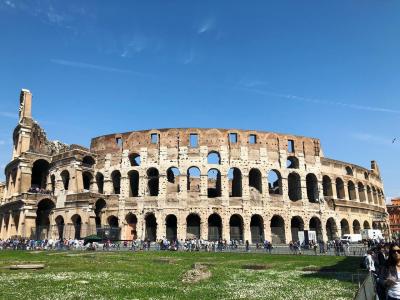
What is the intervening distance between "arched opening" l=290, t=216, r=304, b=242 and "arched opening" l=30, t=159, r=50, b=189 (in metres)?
31.9

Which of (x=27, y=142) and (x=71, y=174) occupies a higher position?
(x=27, y=142)

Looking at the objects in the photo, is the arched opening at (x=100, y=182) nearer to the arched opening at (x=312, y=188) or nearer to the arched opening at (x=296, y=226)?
the arched opening at (x=296, y=226)

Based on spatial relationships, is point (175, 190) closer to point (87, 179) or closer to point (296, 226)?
point (87, 179)

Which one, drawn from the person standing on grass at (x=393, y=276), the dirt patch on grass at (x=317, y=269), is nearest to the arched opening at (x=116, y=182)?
the dirt patch on grass at (x=317, y=269)

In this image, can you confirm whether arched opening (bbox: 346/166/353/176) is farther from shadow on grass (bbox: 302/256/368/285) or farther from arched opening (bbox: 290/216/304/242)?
shadow on grass (bbox: 302/256/368/285)

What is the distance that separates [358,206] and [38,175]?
1718 inches

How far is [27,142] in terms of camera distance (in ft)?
160

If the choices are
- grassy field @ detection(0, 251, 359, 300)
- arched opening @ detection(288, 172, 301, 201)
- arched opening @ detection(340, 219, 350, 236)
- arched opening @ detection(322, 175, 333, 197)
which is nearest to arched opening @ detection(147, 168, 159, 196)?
arched opening @ detection(288, 172, 301, 201)

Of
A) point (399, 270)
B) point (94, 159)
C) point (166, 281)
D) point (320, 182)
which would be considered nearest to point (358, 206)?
point (320, 182)

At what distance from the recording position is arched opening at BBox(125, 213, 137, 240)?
4319 centimetres

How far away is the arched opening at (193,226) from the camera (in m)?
42.3

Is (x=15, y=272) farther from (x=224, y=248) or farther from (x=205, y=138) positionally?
(x=205, y=138)

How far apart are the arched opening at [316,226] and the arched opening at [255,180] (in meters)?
7.95

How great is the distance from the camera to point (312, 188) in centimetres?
4888
